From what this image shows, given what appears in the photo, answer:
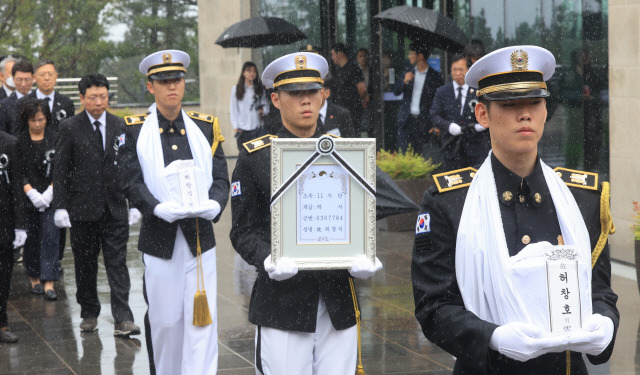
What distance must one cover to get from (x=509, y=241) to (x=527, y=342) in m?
0.44

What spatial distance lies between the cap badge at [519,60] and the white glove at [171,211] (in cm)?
322

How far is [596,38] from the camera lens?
12750 mm

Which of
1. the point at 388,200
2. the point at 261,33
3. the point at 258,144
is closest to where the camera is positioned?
the point at 388,200

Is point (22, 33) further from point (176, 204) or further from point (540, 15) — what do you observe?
point (176, 204)

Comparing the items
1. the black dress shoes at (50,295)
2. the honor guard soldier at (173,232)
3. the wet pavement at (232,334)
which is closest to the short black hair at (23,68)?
the wet pavement at (232,334)

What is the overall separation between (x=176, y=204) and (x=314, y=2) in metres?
15.8

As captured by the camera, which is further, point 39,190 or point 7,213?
point 39,190

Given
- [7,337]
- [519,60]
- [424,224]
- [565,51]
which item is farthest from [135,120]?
[565,51]

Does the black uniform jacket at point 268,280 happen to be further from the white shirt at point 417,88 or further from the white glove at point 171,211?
the white shirt at point 417,88

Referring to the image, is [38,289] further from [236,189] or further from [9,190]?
[236,189]

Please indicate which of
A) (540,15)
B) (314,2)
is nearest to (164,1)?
(314,2)

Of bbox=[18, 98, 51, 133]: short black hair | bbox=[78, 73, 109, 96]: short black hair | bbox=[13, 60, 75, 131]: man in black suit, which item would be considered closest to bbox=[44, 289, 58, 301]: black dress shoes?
bbox=[18, 98, 51, 133]: short black hair

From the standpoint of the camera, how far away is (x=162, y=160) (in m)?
6.70

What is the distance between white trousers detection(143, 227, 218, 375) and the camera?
21.4 ft
